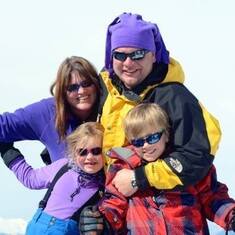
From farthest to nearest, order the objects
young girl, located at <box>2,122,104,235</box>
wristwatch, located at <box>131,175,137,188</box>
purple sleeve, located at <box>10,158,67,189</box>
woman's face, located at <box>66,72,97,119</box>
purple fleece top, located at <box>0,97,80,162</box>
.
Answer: purple fleece top, located at <box>0,97,80,162</box>
woman's face, located at <box>66,72,97,119</box>
purple sleeve, located at <box>10,158,67,189</box>
young girl, located at <box>2,122,104,235</box>
wristwatch, located at <box>131,175,137,188</box>

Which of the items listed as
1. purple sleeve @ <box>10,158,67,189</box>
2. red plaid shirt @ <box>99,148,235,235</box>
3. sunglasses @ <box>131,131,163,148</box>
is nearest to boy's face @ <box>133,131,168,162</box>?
sunglasses @ <box>131,131,163,148</box>

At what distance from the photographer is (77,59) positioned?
784cm

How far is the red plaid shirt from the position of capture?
20.7 ft

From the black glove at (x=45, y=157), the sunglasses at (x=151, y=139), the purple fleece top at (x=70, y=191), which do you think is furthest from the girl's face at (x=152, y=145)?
the black glove at (x=45, y=157)

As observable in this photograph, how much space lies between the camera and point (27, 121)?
8148 mm

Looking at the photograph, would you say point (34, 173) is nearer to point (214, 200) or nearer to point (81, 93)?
point (81, 93)

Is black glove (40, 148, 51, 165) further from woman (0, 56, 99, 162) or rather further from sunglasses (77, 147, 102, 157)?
sunglasses (77, 147, 102, 157)

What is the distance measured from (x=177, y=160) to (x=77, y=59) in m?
2.20

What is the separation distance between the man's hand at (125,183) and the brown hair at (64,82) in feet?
4.81

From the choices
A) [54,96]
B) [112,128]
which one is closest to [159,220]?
[112,128]

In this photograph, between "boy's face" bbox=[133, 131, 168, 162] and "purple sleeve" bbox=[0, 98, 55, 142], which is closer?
"boy's face" bbox=[133, 131, 168, 162]

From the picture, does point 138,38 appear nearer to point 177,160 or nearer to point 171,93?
point 171,93

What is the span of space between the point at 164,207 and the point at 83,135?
1.25 m

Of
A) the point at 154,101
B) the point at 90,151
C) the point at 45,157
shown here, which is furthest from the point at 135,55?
the point at 45,157
